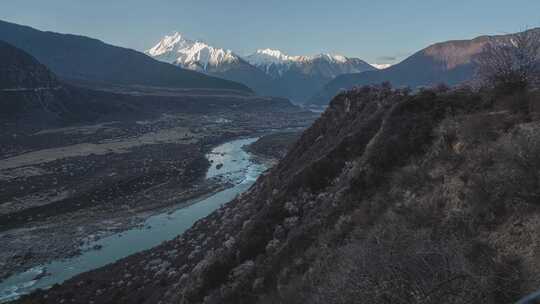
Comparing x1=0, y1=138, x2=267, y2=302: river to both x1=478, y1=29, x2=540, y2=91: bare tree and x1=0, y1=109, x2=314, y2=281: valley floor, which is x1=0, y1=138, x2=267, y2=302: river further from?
x1=478, y1=29, x2=540, y2=91: bare tree

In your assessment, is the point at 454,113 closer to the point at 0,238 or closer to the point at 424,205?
the point at 424,205

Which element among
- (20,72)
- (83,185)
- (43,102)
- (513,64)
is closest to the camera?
(513,64)

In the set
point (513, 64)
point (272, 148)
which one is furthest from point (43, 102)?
point (513, 64)

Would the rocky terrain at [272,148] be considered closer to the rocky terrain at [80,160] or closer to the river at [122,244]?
the rocky terrain at [80,160]

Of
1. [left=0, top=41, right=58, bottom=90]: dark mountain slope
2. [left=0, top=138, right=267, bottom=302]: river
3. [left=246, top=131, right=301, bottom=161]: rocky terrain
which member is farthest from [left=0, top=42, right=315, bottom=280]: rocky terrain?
[left=246, top=131, right=301, bottom=161]: rocky terrain

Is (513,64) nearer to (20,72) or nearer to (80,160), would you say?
(80,160)

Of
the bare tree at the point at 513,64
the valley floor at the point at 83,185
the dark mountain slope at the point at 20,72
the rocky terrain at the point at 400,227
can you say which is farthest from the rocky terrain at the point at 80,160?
the bare tree at the point at 513,64
